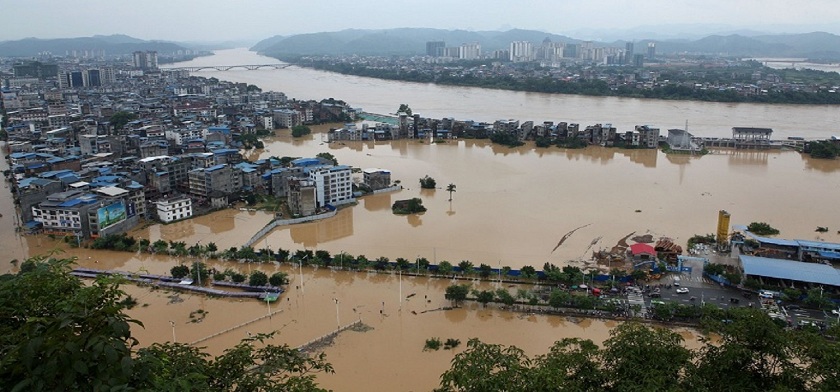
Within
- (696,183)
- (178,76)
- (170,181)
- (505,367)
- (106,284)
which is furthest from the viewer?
(178,76)

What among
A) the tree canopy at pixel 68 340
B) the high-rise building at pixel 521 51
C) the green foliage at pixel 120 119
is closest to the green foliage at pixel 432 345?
the tree canopy at pixel 68 340

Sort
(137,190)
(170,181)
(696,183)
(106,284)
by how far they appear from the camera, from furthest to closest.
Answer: (696,183) → (170,181) → (137,190) → (106,284)

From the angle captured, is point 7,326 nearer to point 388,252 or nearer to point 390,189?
point 388,252

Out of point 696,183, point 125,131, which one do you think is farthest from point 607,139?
point 125,131

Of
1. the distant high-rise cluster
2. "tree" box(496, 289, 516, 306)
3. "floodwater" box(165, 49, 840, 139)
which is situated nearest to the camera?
"tree" box(496, 289, 516, 306)

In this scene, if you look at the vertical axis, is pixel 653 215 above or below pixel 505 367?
below

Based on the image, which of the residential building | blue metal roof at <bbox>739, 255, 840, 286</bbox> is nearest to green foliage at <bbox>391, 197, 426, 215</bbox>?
the residential building

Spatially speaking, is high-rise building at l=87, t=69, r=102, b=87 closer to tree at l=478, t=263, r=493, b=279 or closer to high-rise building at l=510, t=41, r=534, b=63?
tree at l=478, t=263, r=493, b=279
